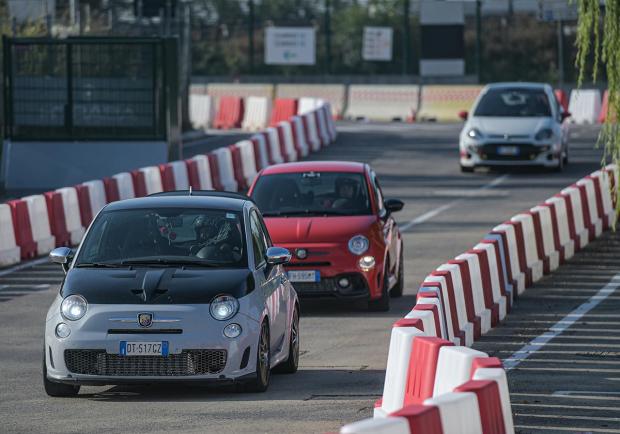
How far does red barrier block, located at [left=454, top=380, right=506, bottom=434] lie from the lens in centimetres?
830

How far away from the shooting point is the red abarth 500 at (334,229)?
Answer: 17984 millimetres

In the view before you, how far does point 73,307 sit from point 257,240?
5.90 feet

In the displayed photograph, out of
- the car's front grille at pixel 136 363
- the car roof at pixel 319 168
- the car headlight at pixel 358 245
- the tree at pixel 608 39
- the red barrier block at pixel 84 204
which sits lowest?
the red barrier block at pixel 84 204

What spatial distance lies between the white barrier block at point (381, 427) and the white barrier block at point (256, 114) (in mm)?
46803

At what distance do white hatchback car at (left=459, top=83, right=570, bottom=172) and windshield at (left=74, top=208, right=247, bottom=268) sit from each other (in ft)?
72.0

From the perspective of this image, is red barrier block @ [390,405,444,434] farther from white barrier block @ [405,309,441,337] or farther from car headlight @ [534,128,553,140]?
car headlight @ [534,128,553,140]

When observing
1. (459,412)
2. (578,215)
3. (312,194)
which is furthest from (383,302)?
(459,412)

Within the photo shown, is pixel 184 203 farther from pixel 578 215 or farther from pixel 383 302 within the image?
pixel 578 215

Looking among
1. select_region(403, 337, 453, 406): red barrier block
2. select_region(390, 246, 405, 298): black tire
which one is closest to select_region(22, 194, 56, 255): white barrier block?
select_region(390, 246, 405, 298): black tire

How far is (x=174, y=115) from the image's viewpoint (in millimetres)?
34594

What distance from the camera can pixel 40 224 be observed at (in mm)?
24188

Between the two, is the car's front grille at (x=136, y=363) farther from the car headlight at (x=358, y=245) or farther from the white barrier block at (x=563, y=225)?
the white barrier block at (x=563, y=225)

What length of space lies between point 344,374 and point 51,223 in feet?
37.1

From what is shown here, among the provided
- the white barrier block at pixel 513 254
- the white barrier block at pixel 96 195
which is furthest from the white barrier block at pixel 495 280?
the white barrier block at pixel 96 195
